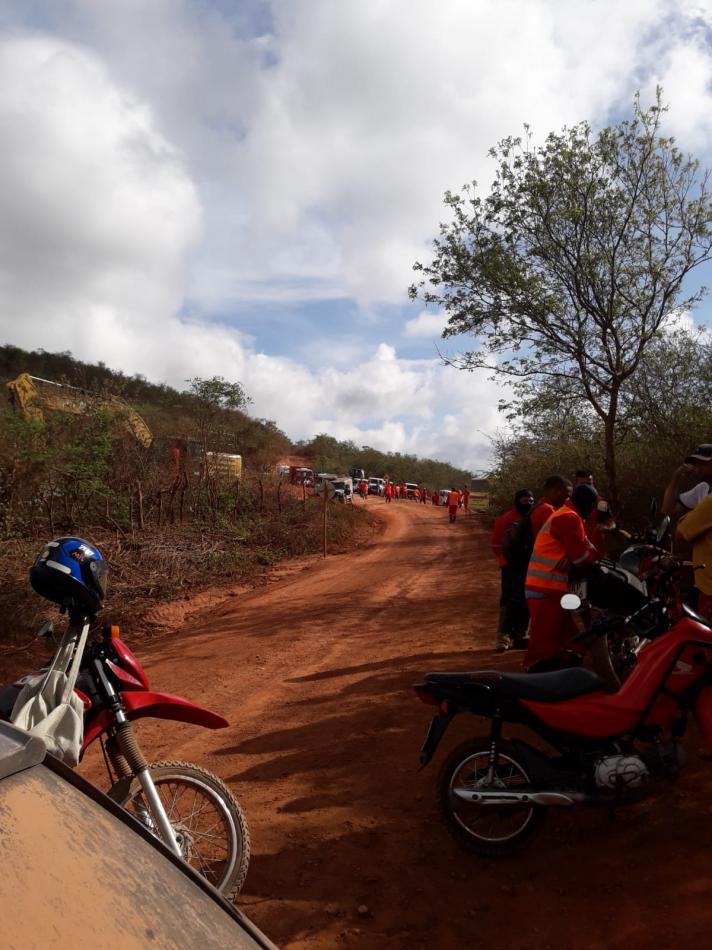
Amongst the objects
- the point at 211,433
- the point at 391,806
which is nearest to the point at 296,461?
the point at 211,433

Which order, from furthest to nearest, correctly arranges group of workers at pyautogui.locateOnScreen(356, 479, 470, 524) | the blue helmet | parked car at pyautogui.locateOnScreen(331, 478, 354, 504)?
parked car at pyautogui.locateOnScreen(331, 478, 354, 504)
group of workers at pyautogui.locateOnScreen(356, 479, 470, 524)
the blue helmet

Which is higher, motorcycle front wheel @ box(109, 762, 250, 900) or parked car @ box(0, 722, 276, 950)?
parked car @ box(0, 722, 276, 950)

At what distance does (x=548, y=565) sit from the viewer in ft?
16.2

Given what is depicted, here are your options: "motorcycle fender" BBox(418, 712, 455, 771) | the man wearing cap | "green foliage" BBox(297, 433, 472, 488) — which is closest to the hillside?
"motorcycle fender" BBox(418, 712, 455, 771)

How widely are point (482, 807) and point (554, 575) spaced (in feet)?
6.80

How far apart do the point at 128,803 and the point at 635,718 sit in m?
2.37

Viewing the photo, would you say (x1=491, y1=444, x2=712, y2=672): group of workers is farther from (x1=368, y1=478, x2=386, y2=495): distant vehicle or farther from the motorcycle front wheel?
(x1=368, y1=478, x2=386, y2=495): distant vehicle

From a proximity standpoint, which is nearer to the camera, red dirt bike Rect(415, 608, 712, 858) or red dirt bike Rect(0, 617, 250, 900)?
red dirt bike Rect(0, 617, 250, 900)

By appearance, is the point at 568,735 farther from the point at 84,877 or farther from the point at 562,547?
the point at 84,877

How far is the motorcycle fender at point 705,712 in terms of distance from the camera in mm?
3146

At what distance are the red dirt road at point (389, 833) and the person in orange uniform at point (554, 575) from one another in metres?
0.85

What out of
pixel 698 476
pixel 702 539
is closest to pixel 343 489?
pixel 698 476

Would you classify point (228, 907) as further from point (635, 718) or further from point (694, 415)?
point (694, 415)

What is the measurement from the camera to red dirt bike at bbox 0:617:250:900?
106 inches
